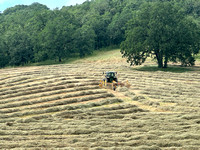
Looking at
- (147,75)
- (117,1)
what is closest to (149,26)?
(147,75)

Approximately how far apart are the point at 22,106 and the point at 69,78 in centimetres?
1247

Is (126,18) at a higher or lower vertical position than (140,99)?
higher

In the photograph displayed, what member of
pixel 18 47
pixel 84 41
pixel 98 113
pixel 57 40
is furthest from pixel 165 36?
pixel 18 47

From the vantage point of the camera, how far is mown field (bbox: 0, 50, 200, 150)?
18406 mm

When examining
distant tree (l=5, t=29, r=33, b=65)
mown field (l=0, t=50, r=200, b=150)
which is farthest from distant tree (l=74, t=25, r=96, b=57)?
mown field (l=0, t=50, r=200, b=150)

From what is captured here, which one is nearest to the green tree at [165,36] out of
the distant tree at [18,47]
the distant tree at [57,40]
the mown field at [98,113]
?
the mown field at [98,113]

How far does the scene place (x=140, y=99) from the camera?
3059 cm

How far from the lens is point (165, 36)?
48969mm

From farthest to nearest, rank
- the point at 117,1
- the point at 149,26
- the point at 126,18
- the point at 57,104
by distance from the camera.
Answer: the point at 117,1, the point at 126,18, the point at 149,26, the point at 57,104

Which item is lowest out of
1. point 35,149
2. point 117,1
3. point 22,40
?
point 35,149

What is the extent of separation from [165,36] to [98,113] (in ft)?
91.3

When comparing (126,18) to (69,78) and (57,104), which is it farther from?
(57,104)

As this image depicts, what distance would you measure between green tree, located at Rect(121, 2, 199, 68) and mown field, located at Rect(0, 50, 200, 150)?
306 inches

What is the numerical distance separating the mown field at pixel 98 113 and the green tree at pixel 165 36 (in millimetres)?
7764
